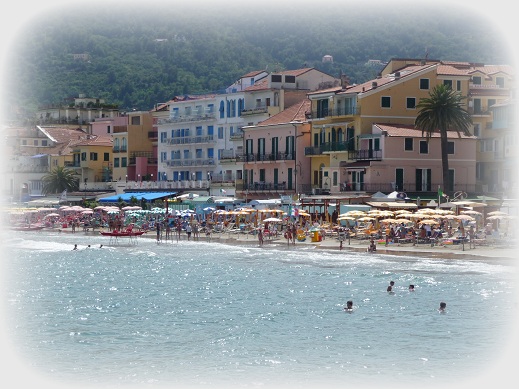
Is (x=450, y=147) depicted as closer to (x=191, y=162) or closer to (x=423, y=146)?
(x=423, y=146)

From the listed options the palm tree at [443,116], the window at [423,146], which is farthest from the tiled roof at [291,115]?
the palm tree at [443,116]

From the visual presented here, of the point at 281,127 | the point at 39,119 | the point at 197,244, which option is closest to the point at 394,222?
the point at 197,244

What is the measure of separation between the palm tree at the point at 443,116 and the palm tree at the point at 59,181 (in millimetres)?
62532

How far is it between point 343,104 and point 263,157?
12963 mm

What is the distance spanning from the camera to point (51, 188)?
13700cm

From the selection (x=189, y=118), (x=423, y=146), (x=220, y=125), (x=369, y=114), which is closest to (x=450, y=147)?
(x=423, y=146)

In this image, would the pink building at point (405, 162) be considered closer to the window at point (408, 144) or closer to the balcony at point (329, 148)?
the window at point (408, 144)

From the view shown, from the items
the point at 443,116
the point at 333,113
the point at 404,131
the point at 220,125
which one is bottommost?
the point at 404,131

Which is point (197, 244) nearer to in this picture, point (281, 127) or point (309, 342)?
point (281, 127)

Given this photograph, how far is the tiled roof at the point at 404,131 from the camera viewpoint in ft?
289

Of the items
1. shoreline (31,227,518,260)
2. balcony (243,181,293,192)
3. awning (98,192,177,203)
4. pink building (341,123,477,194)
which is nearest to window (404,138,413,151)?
pink building (341,123,477,194)

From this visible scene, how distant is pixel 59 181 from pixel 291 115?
44.4m

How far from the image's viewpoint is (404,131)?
292 ft

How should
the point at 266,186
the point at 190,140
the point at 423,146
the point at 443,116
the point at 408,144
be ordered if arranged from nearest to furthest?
the point at 443,116
the point at 408,144
the point at 423,146
the point at 266,186
the point at 190,140
